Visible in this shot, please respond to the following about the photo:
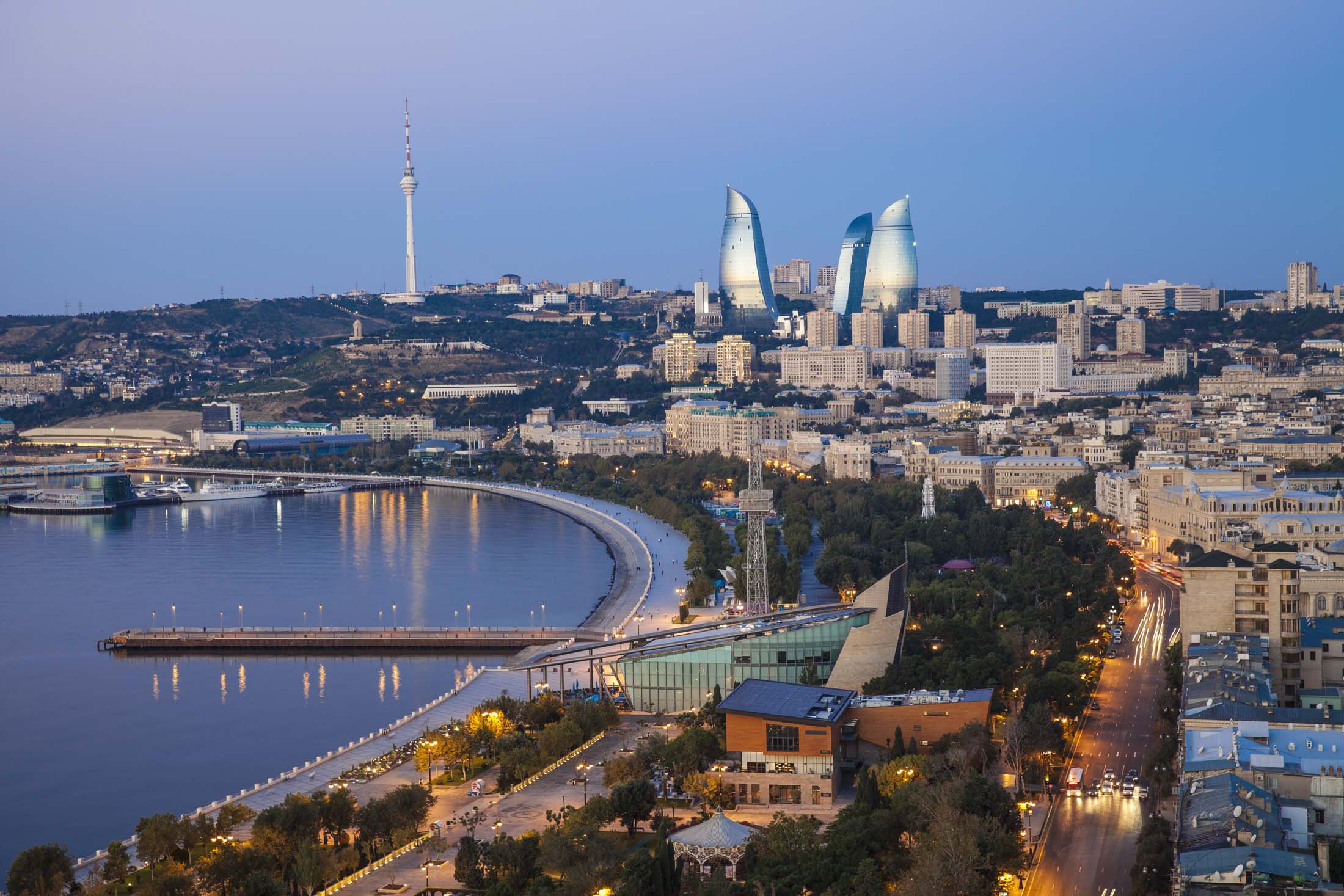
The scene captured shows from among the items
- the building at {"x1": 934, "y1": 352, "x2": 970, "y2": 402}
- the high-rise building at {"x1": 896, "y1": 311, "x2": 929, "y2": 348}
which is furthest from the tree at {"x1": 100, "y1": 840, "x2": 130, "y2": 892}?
the high-rise building at {"x1": 896, "y1": 311, "x2": 929, "y2": 348}

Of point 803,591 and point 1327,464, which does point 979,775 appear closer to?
point 803,591

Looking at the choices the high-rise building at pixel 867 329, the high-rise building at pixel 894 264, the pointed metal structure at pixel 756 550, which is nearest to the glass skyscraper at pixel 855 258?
the high-rise building at pixel 894 264

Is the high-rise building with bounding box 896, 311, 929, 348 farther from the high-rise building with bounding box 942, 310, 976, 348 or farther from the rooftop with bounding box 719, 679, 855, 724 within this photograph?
the rooftop with bounding box 719, 679, 855, 724

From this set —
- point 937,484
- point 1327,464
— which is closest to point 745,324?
point 937,484

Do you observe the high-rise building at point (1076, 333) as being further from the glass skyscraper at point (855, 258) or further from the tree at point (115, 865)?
the tree at point (115, 865)

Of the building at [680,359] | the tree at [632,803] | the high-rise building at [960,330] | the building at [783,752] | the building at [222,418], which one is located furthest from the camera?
the high-rise building at [960,330]
